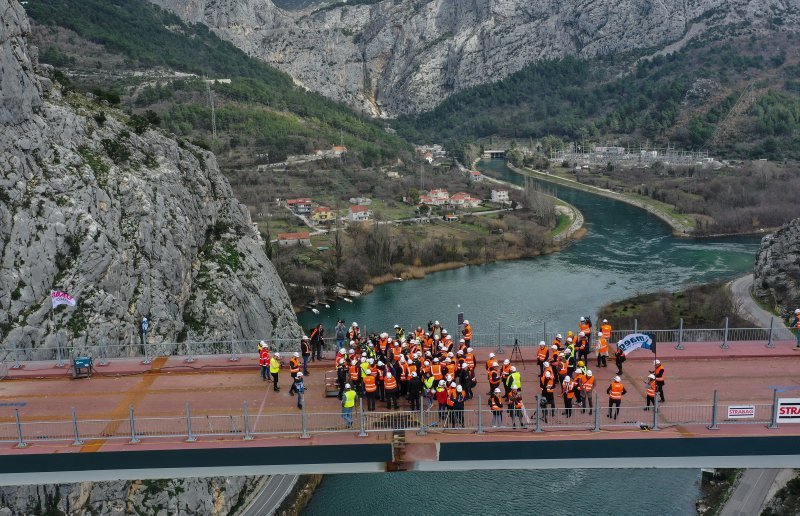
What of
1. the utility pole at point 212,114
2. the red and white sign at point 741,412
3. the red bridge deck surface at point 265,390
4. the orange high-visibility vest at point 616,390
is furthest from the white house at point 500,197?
the red and white sign at point 741,412

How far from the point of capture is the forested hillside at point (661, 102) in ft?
416

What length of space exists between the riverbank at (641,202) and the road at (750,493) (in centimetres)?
5399

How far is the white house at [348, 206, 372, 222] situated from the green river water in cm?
1847

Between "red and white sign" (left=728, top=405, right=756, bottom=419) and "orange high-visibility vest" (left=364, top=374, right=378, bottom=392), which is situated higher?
"orange high-visibility vest" (left=364, top=374, right=378, bottom=392)

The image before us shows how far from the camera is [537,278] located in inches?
2552

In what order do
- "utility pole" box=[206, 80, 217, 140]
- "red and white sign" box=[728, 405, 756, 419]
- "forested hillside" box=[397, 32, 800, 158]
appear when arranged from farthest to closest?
1. "forested hillside" box=[397, 32, 800, 158]
2. "utility pole" box=[206, 80, 217, 140]
3. "red and white sign" box=[728, 405, 756, 419]

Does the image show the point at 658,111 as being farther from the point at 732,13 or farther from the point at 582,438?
the point at 582,438

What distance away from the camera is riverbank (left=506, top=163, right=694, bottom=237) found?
84.2 m

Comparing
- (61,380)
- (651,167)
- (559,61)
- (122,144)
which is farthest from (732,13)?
(61,380)

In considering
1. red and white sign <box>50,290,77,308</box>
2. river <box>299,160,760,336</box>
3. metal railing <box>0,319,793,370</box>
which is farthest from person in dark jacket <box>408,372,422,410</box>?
river <box>299,160,760,336</box>

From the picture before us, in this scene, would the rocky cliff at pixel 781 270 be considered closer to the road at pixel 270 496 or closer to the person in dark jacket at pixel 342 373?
the road at pixel 270 496

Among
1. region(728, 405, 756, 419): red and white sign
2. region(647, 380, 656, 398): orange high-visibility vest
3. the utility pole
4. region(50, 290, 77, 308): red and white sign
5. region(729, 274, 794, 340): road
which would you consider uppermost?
the utility pole

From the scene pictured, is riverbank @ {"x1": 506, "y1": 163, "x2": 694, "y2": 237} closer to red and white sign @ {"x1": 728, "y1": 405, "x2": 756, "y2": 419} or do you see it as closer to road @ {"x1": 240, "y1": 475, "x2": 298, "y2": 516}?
road @ {"x1": 240, "y1": 475, "x2": 298, "y2": 516}

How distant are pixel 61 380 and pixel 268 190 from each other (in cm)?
→ 6708
